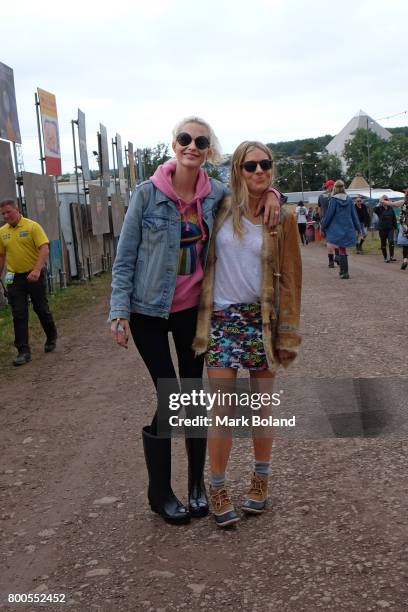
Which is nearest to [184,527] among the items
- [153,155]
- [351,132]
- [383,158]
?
[153,155]

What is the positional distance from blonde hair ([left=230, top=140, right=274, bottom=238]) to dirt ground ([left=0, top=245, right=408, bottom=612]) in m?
1.46

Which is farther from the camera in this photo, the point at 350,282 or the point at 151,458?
the point at 350,282

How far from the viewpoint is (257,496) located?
357 centimetres

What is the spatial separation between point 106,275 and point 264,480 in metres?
17.5

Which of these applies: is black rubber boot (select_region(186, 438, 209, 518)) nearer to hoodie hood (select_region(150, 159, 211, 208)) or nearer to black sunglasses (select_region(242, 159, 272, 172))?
hoodie hood (select_region(150, 159, 211, 208))

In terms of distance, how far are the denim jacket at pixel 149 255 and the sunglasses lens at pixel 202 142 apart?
0.30m

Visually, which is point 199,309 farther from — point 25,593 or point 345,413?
point 345,413

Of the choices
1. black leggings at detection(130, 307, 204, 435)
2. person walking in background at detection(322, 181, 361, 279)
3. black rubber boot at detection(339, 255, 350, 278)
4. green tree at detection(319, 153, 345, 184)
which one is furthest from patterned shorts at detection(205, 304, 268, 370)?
green tree at detection(319, 153, 345, 184)

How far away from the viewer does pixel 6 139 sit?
1184 cm

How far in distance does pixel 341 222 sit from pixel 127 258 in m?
11.4

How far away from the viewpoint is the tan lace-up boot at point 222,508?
11.2 ft

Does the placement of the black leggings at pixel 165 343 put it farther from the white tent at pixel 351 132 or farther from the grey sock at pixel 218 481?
the white tent at pixel 351 132

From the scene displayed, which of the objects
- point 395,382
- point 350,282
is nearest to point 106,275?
point 350,282

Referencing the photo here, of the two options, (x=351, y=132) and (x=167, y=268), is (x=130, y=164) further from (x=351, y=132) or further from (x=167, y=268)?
(x=351, y=132)
